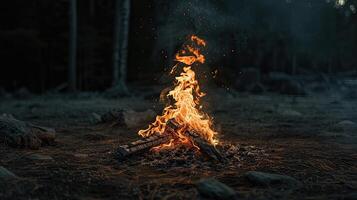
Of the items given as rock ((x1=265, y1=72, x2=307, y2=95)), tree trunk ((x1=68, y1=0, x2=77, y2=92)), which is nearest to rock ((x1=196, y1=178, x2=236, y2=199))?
rock ((x1=265, y1=72, x2=307, y2=95))

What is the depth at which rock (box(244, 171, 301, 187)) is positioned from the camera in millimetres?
5312

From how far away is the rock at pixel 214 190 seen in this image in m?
4.75

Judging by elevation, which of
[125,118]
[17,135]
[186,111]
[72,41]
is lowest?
[125,118]

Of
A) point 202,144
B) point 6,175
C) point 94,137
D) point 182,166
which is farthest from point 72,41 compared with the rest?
point 6,175

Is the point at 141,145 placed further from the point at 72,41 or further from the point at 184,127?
the point at 72,41

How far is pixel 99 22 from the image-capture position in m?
28.0

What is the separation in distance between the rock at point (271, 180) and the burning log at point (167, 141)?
3.76 feet

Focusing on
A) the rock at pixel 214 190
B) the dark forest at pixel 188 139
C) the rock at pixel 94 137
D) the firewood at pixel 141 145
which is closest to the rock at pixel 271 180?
the dark forest at pixel 188 139

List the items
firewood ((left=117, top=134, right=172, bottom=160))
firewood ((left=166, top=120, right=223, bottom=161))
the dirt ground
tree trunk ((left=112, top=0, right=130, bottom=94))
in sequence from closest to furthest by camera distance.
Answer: the dirt ground
firewood ((left=166, top=120, right=223, bottom=161))
firewood ((left=117, top=134, right=172, bottom=160))
tree trunk ((left=112, top=0, right=130, bottom=94))

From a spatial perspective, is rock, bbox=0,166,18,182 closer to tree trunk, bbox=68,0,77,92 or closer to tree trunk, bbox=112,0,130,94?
tree trunk, bbox=112,0,130,94

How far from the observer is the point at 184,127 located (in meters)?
7.24

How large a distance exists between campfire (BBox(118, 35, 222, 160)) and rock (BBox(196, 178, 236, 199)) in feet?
5.22

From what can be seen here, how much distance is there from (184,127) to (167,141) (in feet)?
1.21

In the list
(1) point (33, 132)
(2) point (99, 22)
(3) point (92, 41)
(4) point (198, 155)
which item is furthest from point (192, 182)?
(2) point (99, 22)
